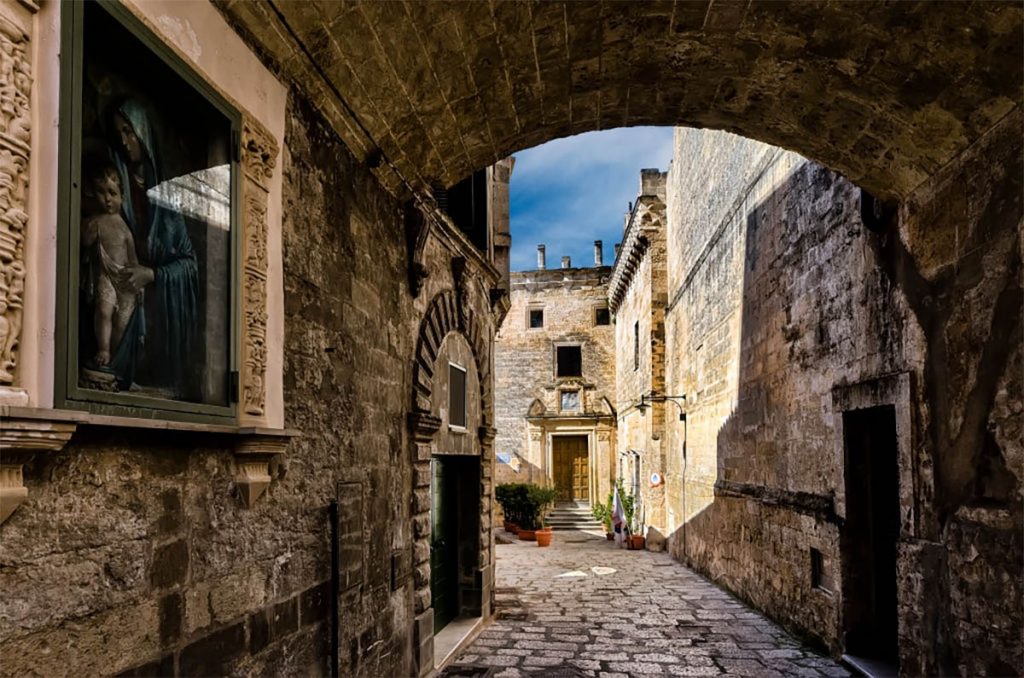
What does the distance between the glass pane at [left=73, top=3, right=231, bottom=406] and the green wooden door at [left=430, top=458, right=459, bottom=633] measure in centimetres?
458

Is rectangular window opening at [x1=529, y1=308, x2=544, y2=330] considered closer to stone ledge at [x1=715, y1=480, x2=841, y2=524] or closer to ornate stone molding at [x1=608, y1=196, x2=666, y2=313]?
ornate stone molding at [x1=608, y1=196, x2=666, y2=313]

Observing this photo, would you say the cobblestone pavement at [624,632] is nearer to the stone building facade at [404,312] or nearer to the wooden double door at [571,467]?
the stone building facade at [404,312]

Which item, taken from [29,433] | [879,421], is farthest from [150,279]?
[879,421]

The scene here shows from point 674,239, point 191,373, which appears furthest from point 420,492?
point 674,239

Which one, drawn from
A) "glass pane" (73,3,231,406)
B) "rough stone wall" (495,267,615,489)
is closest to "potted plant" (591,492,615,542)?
"rough stone wall" (495,267,615,489)

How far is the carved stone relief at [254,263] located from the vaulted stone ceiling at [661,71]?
54 cm

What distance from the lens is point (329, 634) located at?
12.7ft

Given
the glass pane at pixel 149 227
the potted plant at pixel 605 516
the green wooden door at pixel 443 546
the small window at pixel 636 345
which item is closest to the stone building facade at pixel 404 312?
the glass pane at pixel 149 227

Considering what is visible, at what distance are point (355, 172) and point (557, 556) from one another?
10.9 metres

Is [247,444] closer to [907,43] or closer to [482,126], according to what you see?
[482,126]

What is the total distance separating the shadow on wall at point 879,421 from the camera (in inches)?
153

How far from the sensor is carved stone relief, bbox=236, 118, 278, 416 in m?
2.97

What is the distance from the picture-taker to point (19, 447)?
1807mm

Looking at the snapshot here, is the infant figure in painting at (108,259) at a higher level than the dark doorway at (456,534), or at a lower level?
higher
